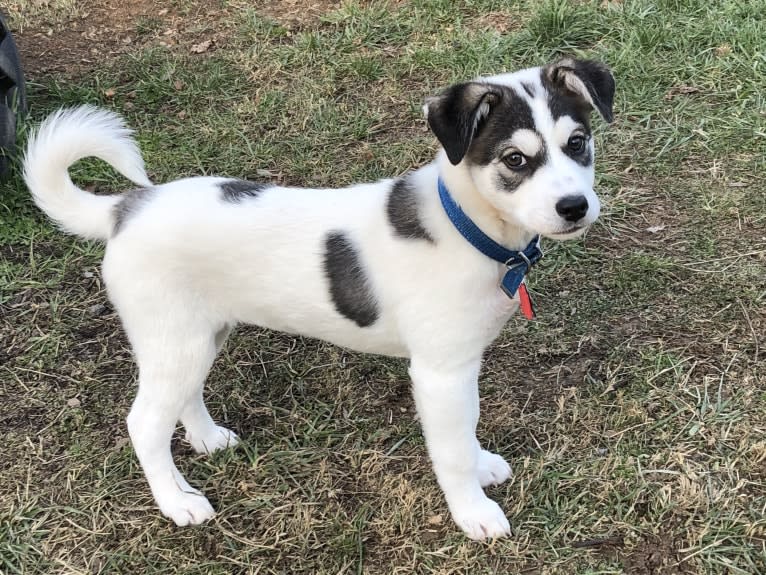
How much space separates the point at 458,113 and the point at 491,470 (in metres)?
1.75

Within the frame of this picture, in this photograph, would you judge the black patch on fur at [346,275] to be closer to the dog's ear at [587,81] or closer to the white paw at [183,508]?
the dog's ear at [587,81]

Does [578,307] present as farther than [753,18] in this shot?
No

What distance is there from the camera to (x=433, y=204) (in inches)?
120

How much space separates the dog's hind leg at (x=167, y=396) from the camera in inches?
130

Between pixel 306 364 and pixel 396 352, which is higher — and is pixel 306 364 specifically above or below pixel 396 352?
below

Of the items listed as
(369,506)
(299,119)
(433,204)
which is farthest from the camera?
(299,119)

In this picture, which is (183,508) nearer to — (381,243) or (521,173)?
(381,243)

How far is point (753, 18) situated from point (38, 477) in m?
Answer: 6.39

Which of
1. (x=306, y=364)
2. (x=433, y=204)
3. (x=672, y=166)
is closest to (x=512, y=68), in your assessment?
(x=672, y=166)

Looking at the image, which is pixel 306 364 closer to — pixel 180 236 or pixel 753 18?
pixel 180 236

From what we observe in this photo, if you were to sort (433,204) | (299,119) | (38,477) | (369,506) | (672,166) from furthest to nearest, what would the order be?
(299,119) → (672,166) → (38,477) → (369,506) → (433,204)

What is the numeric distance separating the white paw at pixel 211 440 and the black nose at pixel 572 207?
7.12ft

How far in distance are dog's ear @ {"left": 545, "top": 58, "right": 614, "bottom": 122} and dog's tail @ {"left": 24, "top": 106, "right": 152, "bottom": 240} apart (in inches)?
72.0

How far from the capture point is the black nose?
2.72m
